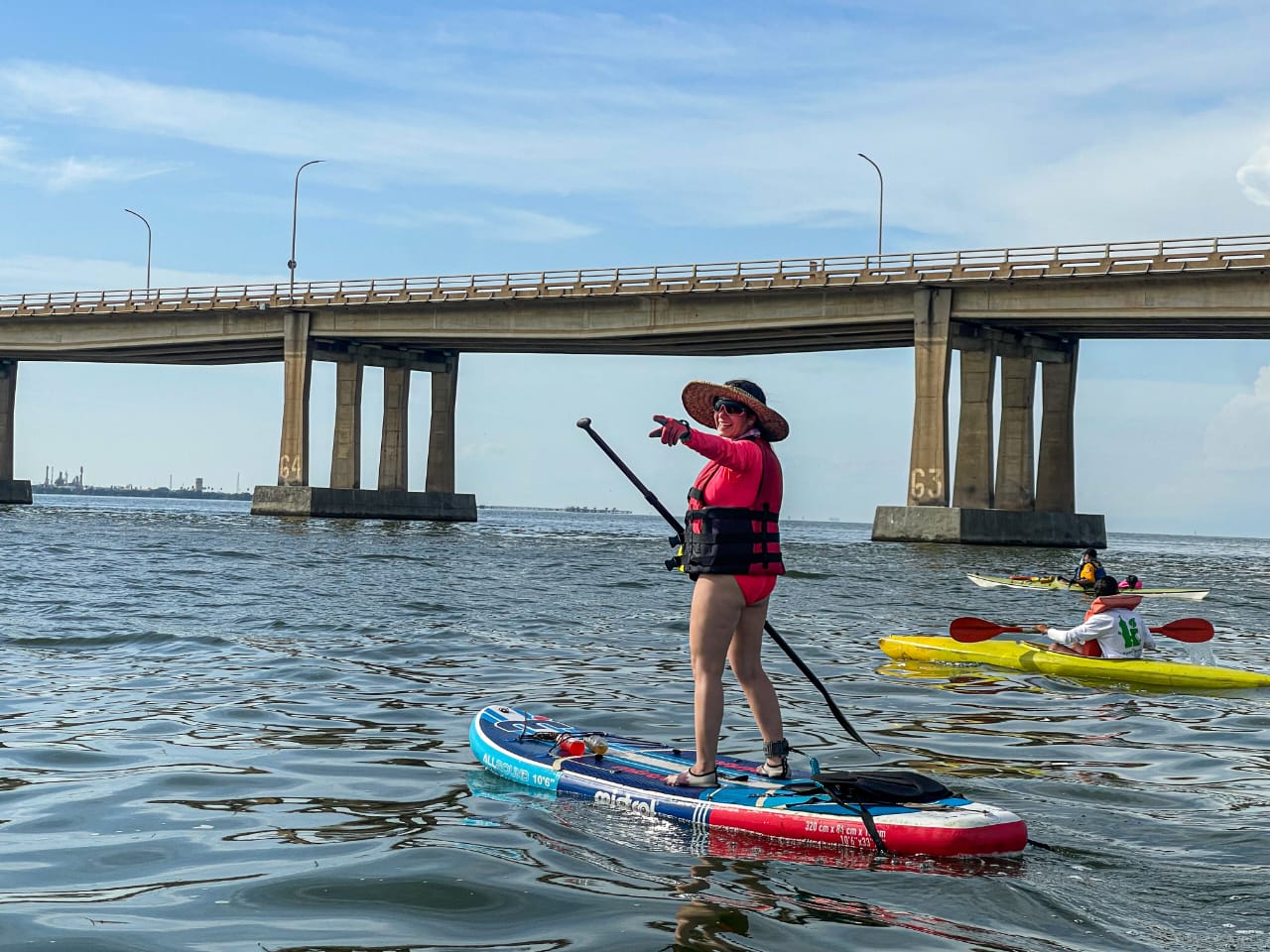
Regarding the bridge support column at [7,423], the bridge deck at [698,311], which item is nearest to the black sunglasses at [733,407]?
the bridge deck at [698,311]

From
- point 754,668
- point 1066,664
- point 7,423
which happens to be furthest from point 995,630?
point 7,423

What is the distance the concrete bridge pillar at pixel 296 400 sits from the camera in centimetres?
6894

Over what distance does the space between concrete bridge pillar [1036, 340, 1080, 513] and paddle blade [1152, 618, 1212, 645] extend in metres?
47.9

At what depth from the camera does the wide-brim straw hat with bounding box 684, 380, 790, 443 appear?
692 centimetres

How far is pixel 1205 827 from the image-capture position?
7.15 metres

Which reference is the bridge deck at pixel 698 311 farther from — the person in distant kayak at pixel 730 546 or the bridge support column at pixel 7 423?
the person in distant kayak at pixel 730 546

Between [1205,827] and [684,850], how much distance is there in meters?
2.91

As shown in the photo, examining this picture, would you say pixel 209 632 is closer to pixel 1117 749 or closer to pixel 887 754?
pixel 887 754

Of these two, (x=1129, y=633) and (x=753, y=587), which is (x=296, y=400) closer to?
(x=1129, y=633)

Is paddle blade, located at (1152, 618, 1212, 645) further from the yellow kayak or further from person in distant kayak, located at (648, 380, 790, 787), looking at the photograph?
person in distant kayak, located at (648, 380, 790, 787)

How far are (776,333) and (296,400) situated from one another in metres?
26.5

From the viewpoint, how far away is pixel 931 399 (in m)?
55.6

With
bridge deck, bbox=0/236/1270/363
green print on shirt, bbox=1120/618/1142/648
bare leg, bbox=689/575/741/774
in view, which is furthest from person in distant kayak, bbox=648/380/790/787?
bridge deck, bbox=0/236/1270/363

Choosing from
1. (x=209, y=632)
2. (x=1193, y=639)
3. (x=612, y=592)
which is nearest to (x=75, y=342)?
(x=612, y=592)
